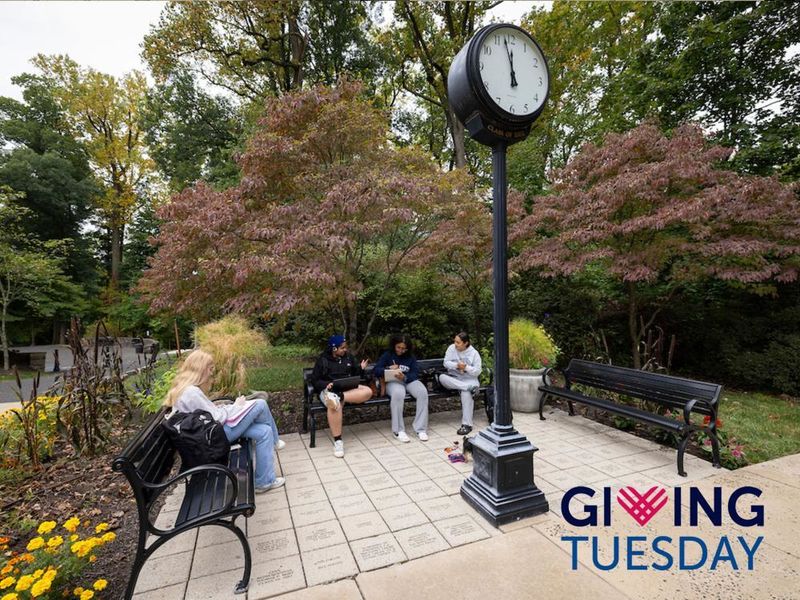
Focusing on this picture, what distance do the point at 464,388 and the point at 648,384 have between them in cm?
195

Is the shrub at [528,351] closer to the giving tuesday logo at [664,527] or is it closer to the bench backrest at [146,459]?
the giving tuesday logo at [664,527]

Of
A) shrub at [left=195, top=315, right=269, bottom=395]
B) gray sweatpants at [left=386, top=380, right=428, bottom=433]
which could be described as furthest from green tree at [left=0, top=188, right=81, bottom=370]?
gray sweatpants at [left=386, top=380, right=428, bottom=433]

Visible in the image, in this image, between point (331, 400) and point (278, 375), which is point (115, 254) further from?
point (331, 400)

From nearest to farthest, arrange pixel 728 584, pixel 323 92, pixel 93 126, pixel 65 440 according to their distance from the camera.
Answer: pixel 728 584 → pixel 65 440 → pixel 323 92 → pixel 93 126

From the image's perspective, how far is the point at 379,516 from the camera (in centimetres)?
264

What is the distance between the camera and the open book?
291 centimetres

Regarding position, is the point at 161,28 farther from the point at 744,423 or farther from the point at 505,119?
the point at 744,423

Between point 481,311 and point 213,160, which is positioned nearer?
point 481,311

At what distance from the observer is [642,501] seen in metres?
2.73

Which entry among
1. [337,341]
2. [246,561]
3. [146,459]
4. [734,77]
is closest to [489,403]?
[337,341]

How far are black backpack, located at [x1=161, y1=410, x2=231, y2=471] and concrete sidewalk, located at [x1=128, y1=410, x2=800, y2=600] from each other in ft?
1.88

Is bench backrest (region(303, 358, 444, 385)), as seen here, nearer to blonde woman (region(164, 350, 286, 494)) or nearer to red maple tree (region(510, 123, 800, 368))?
blonde woman (region(164, 350, 286, 494))

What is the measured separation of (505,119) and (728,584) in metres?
3.10

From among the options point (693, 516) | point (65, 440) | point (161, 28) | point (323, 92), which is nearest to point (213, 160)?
point (161, 28)
